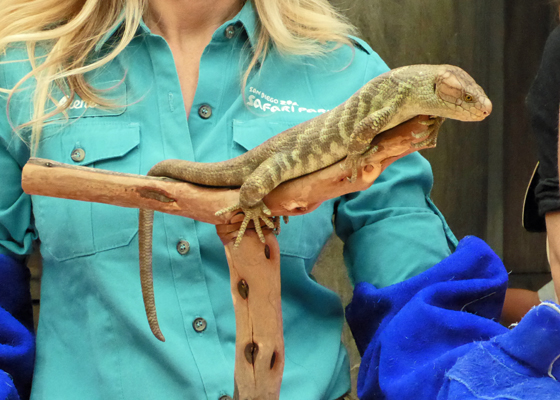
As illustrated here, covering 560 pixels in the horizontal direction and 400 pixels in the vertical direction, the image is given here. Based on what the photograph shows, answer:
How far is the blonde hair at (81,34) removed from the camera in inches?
49.3

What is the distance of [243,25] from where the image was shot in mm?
1352

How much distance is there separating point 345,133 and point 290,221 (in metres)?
0.38

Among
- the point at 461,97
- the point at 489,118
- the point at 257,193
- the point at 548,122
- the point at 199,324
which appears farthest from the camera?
the point at 489,118

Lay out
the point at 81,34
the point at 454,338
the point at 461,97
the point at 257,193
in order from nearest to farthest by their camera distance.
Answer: the point at 461,97 < the point at 257,193 < the point at 454,338 < the point at 81,34

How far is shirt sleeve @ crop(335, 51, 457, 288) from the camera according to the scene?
126 centimetres

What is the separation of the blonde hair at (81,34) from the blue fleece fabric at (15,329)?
0.82ft

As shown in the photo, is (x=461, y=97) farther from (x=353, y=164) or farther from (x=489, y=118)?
(x=489, y=118)

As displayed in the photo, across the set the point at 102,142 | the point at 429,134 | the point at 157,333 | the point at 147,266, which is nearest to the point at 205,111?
the point at 102,142

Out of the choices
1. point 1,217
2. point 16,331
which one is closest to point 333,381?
point 16,331

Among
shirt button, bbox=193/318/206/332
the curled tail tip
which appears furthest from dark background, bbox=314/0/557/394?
the curled tail tip

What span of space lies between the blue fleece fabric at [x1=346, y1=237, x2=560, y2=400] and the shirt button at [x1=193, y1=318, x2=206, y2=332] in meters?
0.30

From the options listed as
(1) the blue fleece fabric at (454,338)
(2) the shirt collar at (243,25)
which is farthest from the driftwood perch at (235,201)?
(2) the shirt collar at (243,25)

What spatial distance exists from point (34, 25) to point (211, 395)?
0.80 m

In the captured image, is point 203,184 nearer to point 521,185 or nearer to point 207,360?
point 207,360
